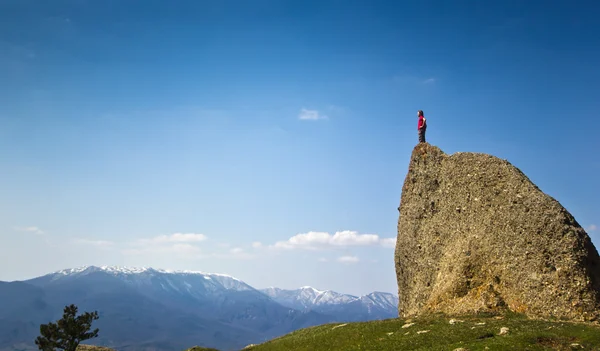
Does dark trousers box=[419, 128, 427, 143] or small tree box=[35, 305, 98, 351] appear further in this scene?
dark trousers box=[419, 128, 427, 143]

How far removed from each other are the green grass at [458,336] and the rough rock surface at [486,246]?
4.50 meters

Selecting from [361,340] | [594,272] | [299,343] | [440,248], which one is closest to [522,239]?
[594,272]

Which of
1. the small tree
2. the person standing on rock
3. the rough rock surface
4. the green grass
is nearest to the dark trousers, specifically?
the person standing on rock

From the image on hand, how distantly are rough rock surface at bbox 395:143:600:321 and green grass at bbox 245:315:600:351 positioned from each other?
450 cm

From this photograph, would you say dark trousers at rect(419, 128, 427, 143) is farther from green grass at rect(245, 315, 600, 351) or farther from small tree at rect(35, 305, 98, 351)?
small tree at rect(35, 305, 98, 351)

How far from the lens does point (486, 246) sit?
58.4 metres

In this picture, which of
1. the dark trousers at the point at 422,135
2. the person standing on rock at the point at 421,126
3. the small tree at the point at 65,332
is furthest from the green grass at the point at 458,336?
the small tree at the point at 65,332

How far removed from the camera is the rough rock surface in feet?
162

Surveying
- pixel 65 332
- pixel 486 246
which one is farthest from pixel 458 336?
pixel 65 332

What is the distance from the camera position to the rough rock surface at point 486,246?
49.3 metres

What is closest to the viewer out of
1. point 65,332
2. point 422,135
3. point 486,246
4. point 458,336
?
point 458,336

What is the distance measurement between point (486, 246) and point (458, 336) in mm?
19472

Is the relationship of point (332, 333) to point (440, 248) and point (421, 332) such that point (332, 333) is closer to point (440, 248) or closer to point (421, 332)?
point (421, 332)

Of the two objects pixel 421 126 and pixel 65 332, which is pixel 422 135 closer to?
pixel 421 126
